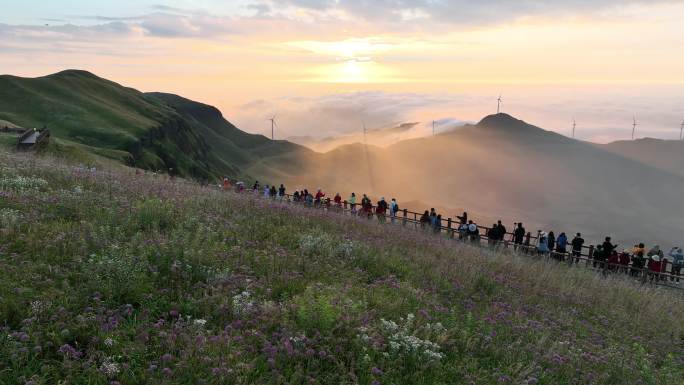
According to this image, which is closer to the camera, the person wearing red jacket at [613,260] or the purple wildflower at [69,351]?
the purple wildflower at [69,351]

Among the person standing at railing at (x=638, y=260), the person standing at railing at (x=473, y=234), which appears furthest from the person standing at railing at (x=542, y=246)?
the person standing at railing at (x=638, y=260)

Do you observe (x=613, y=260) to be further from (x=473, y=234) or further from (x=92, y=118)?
(x=92, y=118)

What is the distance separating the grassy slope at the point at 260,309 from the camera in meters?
5.30

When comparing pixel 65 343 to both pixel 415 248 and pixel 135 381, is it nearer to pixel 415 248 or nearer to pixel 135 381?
pixel 135 381

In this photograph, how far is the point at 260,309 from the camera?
648 cm

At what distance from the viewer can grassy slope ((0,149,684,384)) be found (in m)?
5.30

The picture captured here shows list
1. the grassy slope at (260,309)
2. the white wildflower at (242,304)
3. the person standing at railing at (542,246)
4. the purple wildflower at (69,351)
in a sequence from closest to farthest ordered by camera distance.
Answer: the purple wildflower at (69,351)
the grassy slope at (260,309)
the white wildflower at (242,304)
the person standing at railing at (542,246)

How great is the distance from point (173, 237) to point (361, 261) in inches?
143

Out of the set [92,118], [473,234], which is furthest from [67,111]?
[473,234]

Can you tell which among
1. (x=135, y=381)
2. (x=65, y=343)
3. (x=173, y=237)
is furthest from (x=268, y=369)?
(x=173, y=237)

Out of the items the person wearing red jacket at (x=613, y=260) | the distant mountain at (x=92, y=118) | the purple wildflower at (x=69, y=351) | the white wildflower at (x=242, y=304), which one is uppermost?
the distant mountain at (x=92, y=118)

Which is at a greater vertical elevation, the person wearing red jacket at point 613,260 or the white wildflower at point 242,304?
the white wildflower at point 242,304

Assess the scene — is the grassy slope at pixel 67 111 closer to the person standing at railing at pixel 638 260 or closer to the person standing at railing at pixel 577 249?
the person standing at railing at pixel 577 249

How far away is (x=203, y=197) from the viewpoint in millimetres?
12727
